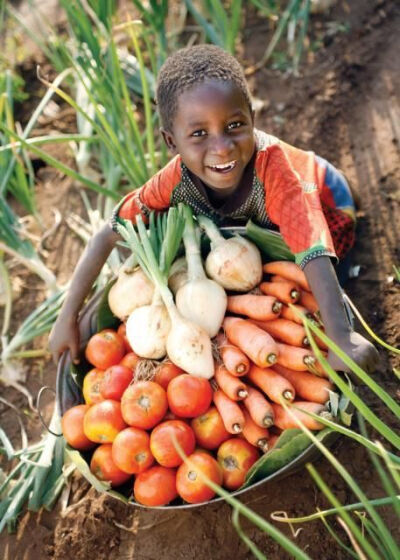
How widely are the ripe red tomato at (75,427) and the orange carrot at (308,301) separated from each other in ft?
2.28

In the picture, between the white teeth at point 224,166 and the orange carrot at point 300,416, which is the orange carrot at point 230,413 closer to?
the orange carrot at point 300,416

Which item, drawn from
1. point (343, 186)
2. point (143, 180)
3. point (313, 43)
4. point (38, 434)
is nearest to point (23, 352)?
point (38, 434)

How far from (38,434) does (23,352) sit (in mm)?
333

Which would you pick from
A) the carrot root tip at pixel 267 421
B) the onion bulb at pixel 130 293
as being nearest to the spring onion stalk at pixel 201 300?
the onion bulb at pixel 130 293

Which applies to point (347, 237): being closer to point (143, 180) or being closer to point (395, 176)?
point (395, 176)

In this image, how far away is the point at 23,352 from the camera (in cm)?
226

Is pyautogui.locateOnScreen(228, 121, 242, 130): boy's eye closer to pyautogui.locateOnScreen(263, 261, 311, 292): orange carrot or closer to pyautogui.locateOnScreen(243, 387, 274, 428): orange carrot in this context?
pyautogui.locateOnScreen(263, 261, 311, 292): orange carrot

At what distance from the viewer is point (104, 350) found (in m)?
1.76

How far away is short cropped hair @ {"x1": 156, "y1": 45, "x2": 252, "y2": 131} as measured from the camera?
4.94 ft

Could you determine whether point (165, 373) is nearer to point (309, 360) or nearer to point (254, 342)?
point (254, 342)

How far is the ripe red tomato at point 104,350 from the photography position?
176 centimetres

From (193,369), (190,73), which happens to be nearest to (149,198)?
(190,73)

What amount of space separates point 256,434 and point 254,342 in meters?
0.24

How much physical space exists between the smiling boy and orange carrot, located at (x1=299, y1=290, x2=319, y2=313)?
175 mm
